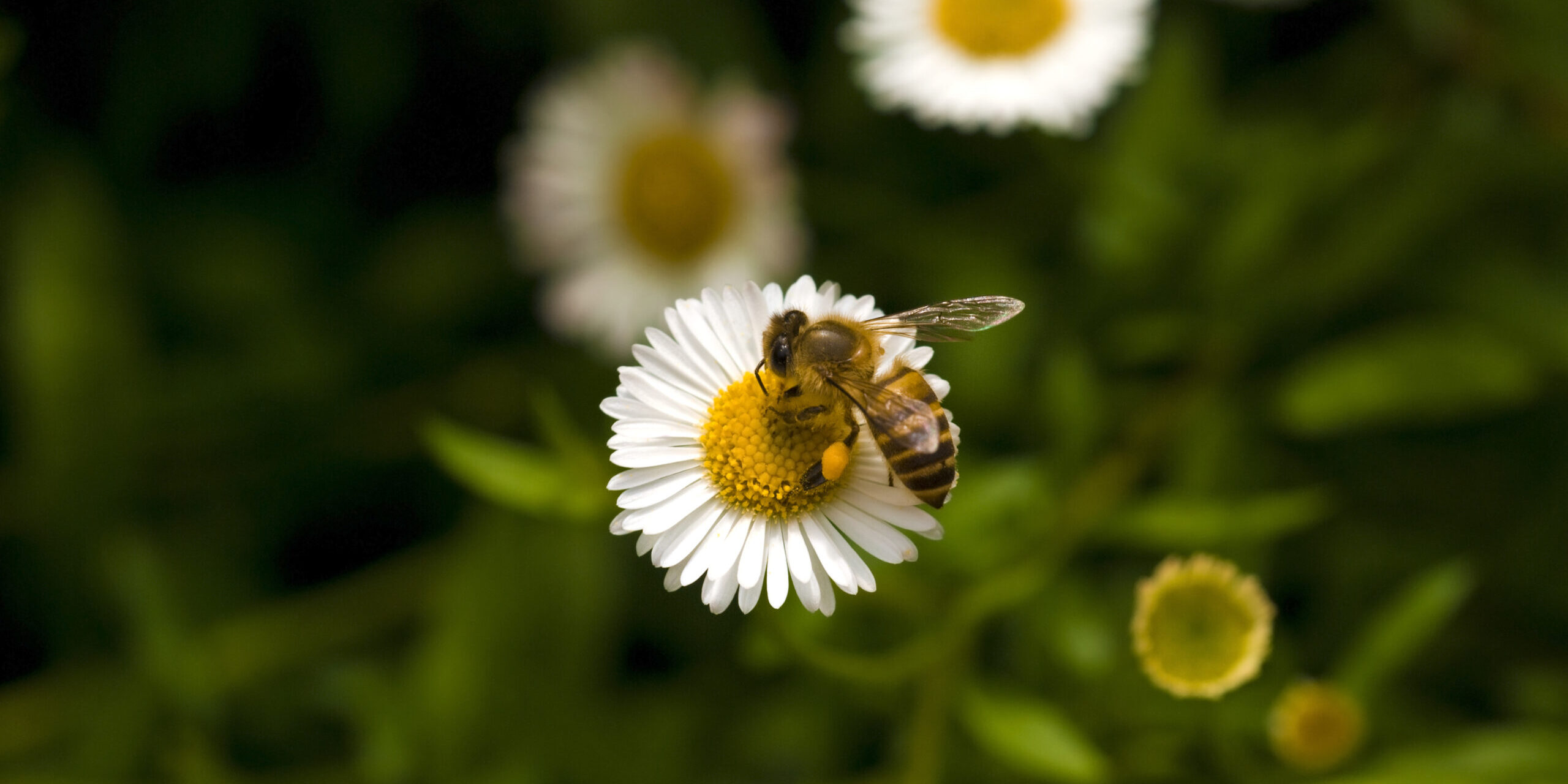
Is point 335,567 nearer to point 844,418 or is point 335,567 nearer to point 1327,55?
point 844,418

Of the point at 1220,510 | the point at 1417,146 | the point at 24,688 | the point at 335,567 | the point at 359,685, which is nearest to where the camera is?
the point at 1220,510

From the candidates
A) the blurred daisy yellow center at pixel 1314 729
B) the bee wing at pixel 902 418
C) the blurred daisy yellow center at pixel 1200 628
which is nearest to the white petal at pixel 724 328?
the bee wing at pixel 902 418

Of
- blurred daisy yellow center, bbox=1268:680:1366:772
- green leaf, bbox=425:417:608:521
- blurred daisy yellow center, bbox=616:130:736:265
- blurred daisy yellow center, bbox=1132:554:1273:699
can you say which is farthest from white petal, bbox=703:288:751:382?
blurred daisy yellow center, bbox=616:130:736:265

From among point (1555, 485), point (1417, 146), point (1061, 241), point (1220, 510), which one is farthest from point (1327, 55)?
point (1220, 510)

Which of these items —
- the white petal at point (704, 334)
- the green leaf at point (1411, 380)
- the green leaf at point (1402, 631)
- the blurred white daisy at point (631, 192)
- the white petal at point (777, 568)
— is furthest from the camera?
the blurred white daisy at point (631, 192)

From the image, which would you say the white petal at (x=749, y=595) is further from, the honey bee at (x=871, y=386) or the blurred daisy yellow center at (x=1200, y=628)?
the blurred daisy yellow center at (x=1200, y=628)

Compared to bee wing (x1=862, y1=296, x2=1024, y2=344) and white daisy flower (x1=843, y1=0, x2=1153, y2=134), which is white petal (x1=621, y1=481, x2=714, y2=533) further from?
white daisy flower (x1=843, y1=0, x2=1153, y2=134)

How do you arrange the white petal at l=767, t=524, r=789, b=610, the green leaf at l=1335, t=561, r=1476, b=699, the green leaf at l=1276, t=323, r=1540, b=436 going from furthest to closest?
the green leaf at l=1276, t=323, r=1540, b=436 → the green leaf at l=1335, t=561, r=1476, b=699 → the white petal at l=767, t=524, r=789, b=610
